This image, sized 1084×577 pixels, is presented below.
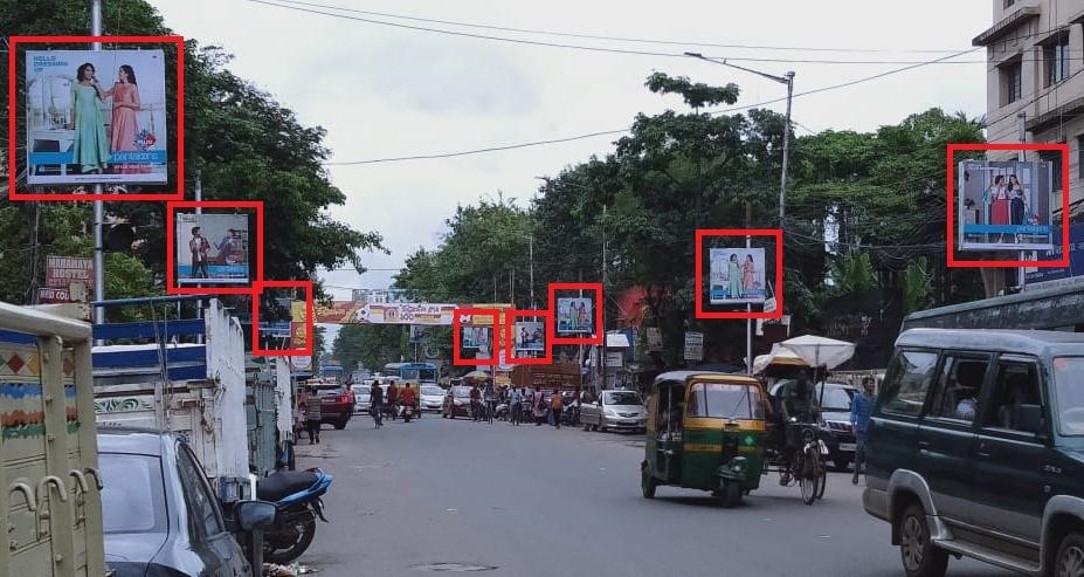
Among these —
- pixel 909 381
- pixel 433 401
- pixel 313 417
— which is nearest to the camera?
pixel 909 381

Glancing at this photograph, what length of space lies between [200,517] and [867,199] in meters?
41.4

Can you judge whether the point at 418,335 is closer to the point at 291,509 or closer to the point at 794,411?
the point at 794,411

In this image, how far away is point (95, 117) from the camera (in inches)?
679

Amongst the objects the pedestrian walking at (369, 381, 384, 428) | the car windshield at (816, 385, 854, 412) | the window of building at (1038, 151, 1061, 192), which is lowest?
the pedestrian walking at (369, 381, 384, 428)

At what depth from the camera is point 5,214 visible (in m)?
25.9

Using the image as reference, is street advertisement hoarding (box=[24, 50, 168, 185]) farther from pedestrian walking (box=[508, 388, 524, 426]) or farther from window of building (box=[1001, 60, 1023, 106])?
pedestrian walking (box=[508, 388, 524, 426])

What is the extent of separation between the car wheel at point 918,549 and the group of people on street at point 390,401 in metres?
38.7

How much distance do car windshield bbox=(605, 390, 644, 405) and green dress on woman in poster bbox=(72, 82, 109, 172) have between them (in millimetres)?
28550

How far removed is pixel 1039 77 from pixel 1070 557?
101 feet

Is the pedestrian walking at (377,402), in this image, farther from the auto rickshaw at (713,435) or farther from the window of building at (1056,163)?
the auto rickshaw at (713,435)

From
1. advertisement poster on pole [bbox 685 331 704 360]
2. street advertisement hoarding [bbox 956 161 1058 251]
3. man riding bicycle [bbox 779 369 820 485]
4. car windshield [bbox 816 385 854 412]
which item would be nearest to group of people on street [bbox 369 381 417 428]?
advertisement poster on pole [bbox 685 331 704 360]

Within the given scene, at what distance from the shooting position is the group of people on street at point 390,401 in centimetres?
4878

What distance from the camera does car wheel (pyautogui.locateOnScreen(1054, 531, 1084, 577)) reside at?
8133mm

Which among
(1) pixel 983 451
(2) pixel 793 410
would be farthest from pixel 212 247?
(1) pixel 983 451
